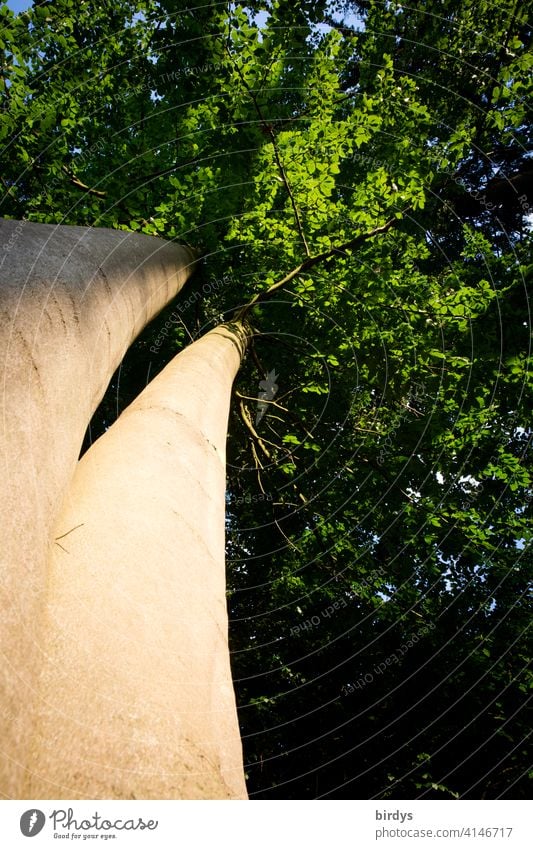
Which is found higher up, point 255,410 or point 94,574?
point 255,410

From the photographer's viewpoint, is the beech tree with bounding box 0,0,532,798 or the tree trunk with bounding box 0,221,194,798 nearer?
the tree trunk with bounding box 0,221,194,798

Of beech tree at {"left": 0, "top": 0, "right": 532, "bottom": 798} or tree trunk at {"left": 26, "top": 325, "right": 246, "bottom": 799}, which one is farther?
beech tree at {"left": 0, "top": 0, "right": 532, "bottom": 798}

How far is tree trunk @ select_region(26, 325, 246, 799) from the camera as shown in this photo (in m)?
0.96

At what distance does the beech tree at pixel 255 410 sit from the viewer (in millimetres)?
1238

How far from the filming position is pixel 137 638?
122 centimetres

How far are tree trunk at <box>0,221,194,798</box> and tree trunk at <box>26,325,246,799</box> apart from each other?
81 mm

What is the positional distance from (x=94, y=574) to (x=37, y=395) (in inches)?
21.7

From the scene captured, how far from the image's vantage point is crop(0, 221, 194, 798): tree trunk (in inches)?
37.2

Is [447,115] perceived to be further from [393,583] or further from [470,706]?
[470,706]

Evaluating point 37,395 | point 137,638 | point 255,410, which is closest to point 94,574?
point 137,638

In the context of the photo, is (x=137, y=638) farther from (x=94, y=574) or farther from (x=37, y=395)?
(x=37, y=395)

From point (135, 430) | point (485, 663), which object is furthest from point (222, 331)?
point (485, 663)

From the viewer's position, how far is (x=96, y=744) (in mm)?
962

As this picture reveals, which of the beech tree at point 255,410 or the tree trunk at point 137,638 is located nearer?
the tree trunk at point 137,638
